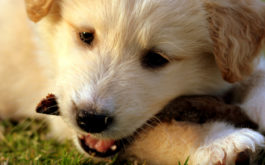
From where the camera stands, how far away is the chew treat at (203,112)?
326 cm

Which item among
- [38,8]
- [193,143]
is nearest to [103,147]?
[193,143]

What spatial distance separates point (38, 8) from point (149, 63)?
1054 millimetres

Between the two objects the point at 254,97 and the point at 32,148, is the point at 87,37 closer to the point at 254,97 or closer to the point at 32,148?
the point at 32,148

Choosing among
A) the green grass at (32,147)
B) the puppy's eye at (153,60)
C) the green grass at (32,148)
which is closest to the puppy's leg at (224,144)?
the green grass at (32,148)

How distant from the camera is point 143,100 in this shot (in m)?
3.12

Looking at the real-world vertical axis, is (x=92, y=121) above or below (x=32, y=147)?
above

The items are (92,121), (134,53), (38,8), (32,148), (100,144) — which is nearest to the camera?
(92,121)

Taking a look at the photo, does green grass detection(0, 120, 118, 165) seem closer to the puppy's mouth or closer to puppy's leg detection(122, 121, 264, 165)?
the puppy's mouth

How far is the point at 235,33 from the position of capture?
10.8 feet

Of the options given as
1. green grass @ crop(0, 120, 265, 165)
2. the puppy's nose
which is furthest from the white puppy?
green grass @ crop(0, 120, 265, 165)

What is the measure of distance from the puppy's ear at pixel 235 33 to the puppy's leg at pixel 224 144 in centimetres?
50

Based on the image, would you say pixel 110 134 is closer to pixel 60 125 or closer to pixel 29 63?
pixel 60 125

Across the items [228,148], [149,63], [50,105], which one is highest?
[149,63]

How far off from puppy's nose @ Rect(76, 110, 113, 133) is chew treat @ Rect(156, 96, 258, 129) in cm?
59
